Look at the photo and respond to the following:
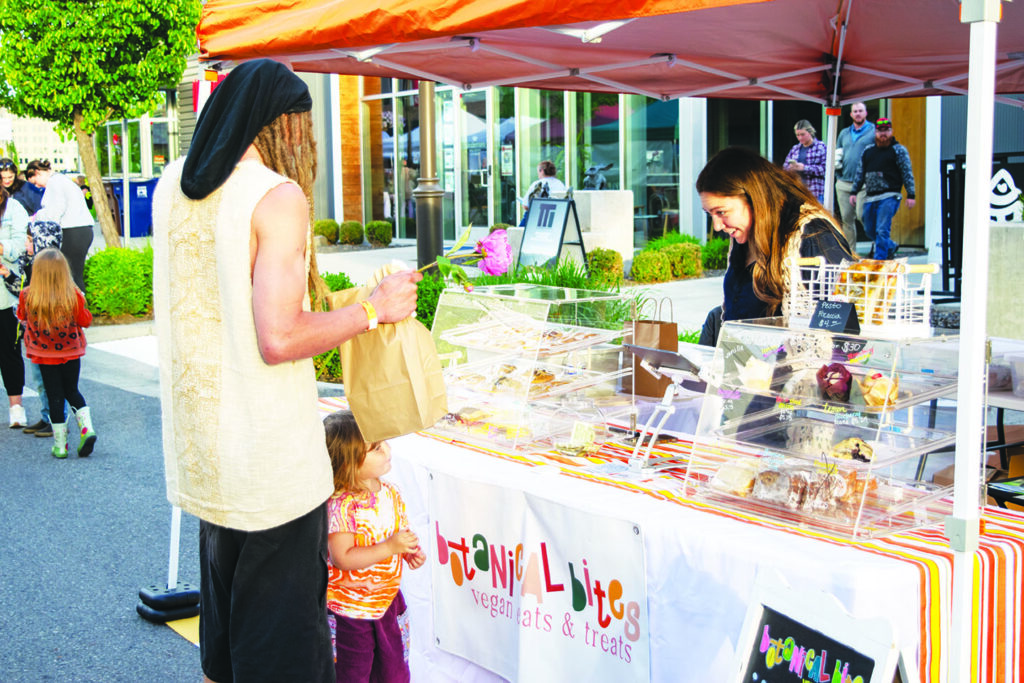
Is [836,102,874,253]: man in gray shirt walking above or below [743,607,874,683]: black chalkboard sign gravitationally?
above

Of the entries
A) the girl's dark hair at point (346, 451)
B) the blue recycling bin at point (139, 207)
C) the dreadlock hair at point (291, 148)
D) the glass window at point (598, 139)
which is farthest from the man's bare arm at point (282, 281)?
the blue recycling bin at point (139, 207)

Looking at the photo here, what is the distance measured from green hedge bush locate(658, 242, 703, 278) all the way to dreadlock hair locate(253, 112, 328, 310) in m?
12.3

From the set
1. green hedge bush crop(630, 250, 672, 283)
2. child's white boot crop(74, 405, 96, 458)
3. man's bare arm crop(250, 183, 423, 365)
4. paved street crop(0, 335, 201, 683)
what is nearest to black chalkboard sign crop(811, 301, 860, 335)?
man's bare arm crop(250, 183, 423, 365)

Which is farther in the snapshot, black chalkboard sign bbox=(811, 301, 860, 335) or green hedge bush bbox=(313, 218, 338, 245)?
green hedge bush bbox=(313, 218, 338, 245)

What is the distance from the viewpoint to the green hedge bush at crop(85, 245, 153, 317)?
1169 centimetres

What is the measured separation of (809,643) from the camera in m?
2.13

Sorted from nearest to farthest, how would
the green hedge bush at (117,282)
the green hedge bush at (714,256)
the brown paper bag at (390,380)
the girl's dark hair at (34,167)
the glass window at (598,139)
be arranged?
the brown paper bag at (390,380) < the girl's dark hair at (34,167) < the green hedge bush at (117,282) < the green hedge bush at (714,256) < the glass window at (598,139)

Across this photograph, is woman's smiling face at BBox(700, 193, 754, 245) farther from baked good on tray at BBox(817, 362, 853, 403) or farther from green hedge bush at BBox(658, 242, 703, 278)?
green hedge bush at BBox(658, 242, 703, 278)

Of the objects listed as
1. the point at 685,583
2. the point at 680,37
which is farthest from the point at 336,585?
the point at 680,37

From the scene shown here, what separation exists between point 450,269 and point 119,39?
12.9 metres

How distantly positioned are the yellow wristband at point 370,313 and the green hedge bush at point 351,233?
18690mm

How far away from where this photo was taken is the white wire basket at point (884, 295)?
2617mm

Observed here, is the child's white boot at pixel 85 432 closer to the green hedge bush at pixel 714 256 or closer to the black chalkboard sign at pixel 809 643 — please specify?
the black chalkboard sign at pixel 809 643

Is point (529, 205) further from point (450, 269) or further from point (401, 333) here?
point (401, 333)
